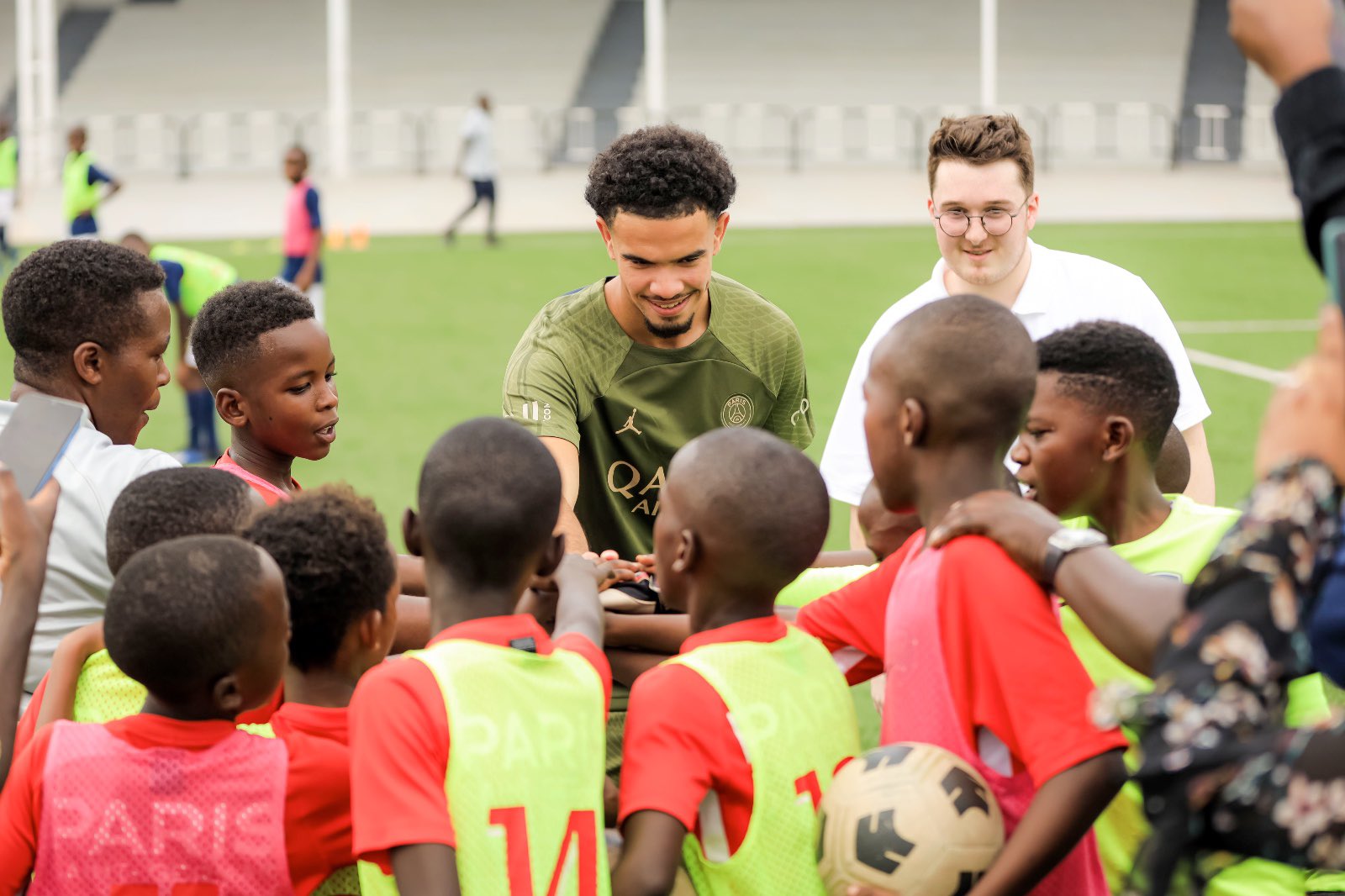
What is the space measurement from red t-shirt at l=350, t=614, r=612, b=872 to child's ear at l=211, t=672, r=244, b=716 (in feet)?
0.72

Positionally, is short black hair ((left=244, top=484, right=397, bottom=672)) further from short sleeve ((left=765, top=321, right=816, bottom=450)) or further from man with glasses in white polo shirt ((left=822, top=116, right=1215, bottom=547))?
man with glasses in white polo shirt ((left=822, top=116, right=1215, bottom=547))

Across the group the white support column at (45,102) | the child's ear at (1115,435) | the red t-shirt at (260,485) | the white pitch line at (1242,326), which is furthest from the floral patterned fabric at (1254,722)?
the white support column at (45,102)

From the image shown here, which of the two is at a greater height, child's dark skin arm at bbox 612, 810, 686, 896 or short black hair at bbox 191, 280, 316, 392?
short black hair at bbox 191, 280, 316, 392

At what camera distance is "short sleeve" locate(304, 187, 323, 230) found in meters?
16.5

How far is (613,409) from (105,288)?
4.70 feet

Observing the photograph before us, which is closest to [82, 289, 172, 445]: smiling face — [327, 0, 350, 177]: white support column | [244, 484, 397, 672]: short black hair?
[244, 484, 397, 672]: short black hair

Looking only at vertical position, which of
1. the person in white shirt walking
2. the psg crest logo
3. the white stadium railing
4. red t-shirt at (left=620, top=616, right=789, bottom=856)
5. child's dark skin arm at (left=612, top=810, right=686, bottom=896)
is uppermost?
the white stadium railing

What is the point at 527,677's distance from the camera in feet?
9.78

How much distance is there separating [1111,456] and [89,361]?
253cm

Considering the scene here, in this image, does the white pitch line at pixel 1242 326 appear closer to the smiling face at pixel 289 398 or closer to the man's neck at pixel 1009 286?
the man's neck at pixel 1009 286

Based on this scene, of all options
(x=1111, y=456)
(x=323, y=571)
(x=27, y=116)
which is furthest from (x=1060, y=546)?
(x=27, y=116)

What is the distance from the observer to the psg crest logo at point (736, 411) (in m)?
4.73

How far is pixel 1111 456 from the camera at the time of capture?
11.6 ft

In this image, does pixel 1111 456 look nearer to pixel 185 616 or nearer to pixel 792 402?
pixel 792 402
